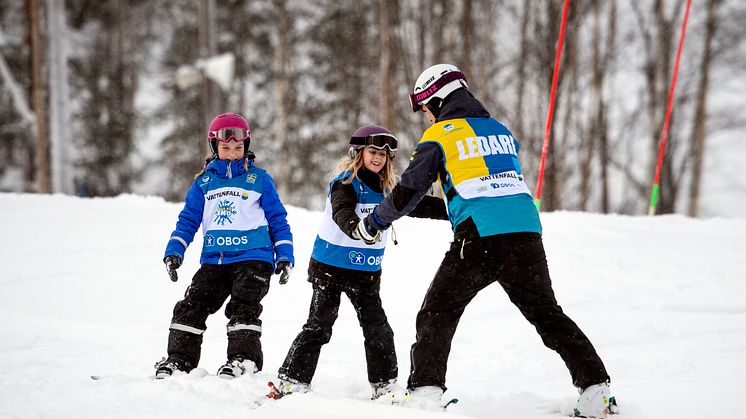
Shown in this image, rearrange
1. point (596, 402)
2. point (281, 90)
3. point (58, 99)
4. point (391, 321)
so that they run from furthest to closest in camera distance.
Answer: point (281, 90)
point (58, 99)
point (391, 321)
point (596, 402)

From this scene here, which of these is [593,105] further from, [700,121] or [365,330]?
[365,330]

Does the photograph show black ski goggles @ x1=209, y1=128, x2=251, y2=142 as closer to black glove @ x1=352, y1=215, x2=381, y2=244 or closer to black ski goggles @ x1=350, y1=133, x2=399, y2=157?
black ski goggles @ x1=350, y1=133, x2=399, y2=157

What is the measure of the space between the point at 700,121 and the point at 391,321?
1858cm

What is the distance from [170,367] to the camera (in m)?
4.05

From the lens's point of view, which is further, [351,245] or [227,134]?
[227,134]

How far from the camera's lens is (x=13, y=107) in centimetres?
2231

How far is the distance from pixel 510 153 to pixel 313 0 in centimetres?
2015

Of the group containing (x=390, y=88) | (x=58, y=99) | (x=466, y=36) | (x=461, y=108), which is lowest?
(x=461, y=108)

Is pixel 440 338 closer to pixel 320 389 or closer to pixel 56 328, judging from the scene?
pixel 320 389

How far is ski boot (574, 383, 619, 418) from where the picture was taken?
11.1ft

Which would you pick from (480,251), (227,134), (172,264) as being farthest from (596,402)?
(227,134)

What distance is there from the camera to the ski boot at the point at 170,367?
3.97 metres

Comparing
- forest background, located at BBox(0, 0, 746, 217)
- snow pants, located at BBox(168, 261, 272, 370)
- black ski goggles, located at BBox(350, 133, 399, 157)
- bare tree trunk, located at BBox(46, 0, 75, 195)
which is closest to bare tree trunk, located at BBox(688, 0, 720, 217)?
forest background, located at BBox(0, 0, 746, 217)

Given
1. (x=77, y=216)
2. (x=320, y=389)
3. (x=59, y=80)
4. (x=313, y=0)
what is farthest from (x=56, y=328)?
(x=313, y=0)
